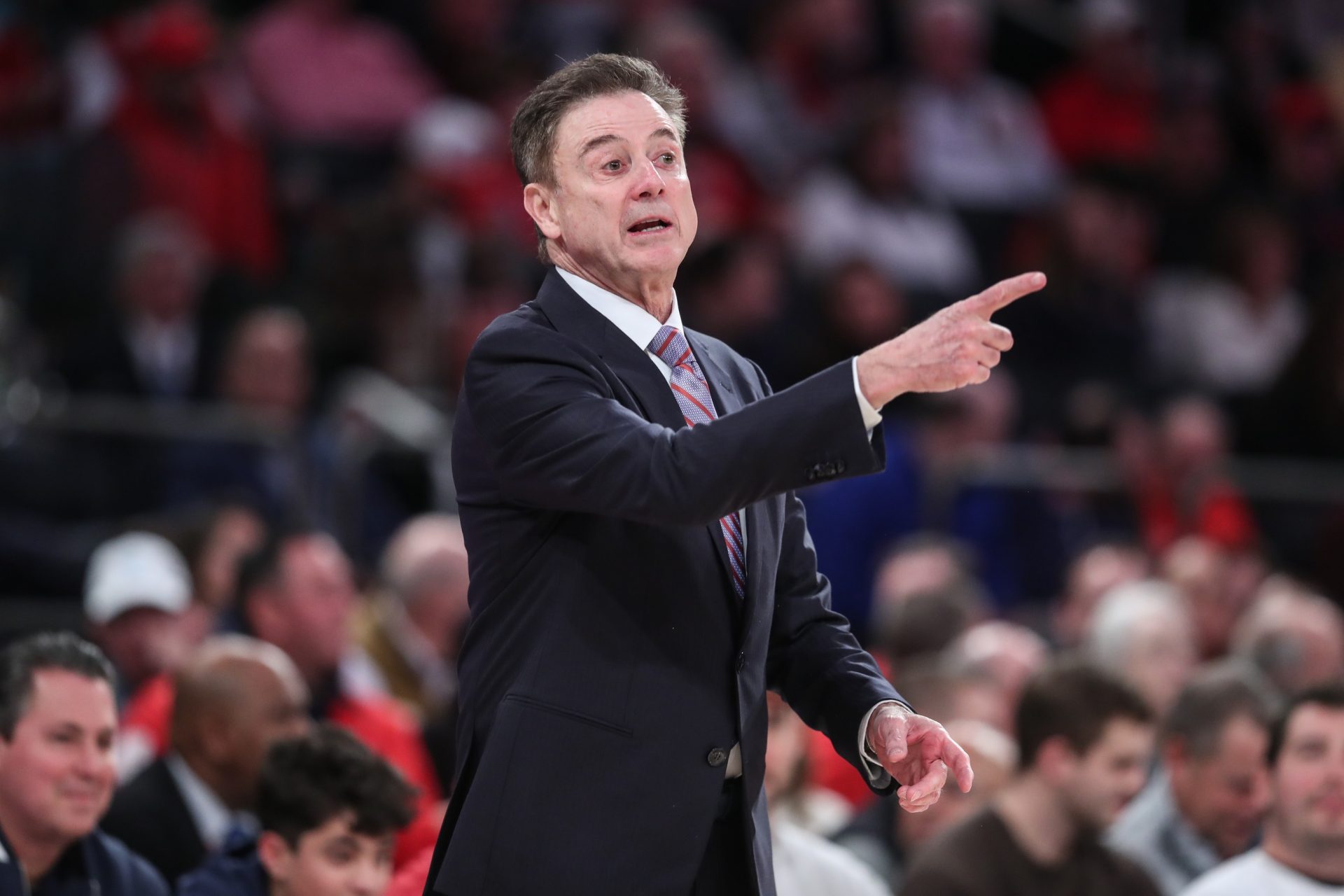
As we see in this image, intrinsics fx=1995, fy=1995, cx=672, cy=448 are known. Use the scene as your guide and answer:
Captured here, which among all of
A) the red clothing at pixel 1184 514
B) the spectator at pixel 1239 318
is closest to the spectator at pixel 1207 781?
the red clothing at pixel 1184 514

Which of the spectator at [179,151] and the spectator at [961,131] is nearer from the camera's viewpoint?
the spectator at [179,151]

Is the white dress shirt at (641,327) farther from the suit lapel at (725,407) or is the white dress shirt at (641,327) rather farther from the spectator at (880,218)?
the spectator at (880,218)

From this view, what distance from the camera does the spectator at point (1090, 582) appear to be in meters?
7.70

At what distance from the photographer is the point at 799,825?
17.5ft

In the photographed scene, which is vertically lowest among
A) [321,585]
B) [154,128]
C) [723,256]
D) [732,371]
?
[732,371]

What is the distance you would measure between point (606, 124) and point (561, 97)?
78 millimetres

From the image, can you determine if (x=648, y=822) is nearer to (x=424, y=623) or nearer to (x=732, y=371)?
(x=732, y=371)

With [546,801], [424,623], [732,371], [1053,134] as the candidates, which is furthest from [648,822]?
[1053,134]

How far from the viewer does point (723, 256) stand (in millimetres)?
8758

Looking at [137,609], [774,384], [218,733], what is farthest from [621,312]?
[774,384]

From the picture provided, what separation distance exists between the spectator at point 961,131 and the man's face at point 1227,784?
5702mm

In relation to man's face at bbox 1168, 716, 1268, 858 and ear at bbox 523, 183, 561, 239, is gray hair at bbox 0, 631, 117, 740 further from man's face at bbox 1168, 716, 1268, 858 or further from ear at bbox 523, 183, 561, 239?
man's face at bbox 1168, 716, 1268, 858

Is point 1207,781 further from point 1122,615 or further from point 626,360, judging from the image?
point 626,360

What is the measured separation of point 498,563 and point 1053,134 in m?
9.24
